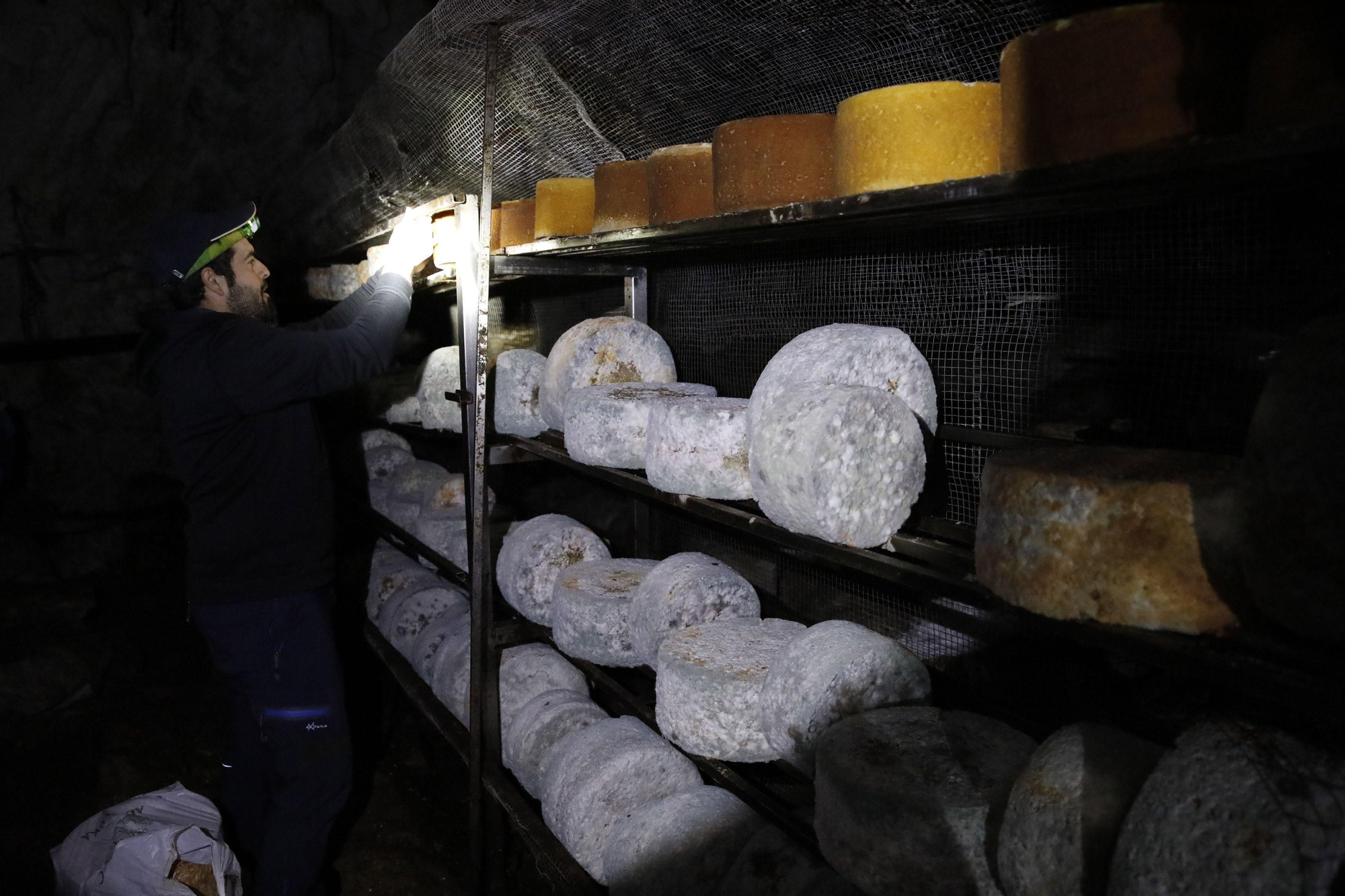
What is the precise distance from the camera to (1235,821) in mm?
772

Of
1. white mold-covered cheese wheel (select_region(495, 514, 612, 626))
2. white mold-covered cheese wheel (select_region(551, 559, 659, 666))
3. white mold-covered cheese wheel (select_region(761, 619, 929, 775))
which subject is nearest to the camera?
white mold-covered cheese wheel (select_region(761, 619, 929, 775))

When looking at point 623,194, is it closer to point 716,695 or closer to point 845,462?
point 845,462

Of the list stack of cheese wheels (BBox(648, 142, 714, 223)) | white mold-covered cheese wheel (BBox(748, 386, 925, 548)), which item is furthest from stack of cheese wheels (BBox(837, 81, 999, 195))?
stack of cheese wheels (BBox(648, 142, 714, 223))

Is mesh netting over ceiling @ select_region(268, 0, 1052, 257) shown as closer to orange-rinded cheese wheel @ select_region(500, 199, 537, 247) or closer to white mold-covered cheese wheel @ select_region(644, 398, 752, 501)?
orange-rinded cheese wheel @ select_region(500, 199, 537, 247)

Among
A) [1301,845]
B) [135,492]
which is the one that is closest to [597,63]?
[1301,845]

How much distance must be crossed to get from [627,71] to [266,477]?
5.20 feet

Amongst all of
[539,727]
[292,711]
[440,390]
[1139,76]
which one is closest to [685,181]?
[1139,76]

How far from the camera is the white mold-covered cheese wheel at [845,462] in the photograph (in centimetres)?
122

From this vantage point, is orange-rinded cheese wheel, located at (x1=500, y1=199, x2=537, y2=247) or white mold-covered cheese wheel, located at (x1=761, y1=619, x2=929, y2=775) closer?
white mold-covered cheese wheel, located at (x1=761, y1=619, x2=929, y2=775)

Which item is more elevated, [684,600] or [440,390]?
[440,390]

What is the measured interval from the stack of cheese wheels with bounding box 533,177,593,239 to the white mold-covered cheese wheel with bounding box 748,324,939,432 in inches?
31.5

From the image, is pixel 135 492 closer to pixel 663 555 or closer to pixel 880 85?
pixel 663 555

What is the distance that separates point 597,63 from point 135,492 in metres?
5.64

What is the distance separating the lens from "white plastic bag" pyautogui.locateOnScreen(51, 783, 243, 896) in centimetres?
216
